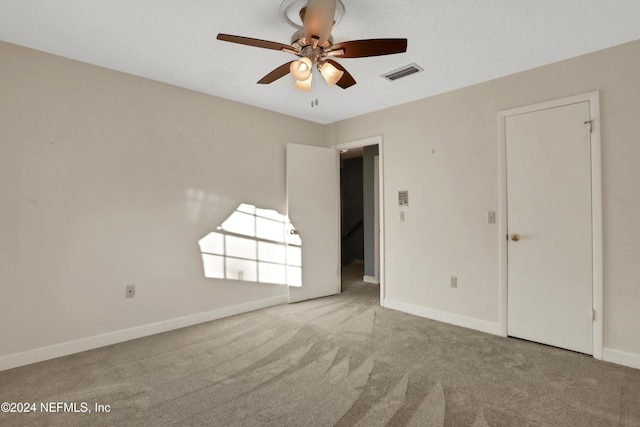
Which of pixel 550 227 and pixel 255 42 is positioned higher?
pixel 255 42

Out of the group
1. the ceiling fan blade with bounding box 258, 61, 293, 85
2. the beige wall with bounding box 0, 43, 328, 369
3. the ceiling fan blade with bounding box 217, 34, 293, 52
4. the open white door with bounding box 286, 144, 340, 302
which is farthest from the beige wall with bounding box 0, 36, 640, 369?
the ceiling fan blade with bounding box 217, 34, 293, 52

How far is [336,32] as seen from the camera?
7.77 ft

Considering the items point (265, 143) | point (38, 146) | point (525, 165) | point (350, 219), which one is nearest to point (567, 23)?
point (525, 165)

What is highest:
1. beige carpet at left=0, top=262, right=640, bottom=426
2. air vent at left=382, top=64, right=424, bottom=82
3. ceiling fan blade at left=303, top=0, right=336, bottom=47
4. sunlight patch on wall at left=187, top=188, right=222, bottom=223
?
air vent at left=382, top=64, right=424, bottom=82

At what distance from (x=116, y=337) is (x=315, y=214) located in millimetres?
2685

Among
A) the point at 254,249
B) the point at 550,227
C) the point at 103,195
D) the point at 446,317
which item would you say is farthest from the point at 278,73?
the point at 446,317

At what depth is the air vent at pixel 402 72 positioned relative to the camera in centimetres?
294

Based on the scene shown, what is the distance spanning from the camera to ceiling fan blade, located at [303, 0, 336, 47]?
1747 millimetres

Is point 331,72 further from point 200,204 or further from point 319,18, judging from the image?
point 200,204

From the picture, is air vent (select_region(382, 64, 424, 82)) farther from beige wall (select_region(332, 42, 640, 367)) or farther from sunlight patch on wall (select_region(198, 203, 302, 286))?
sunlight patch on wall (select_region(198, 203, 302, 286))

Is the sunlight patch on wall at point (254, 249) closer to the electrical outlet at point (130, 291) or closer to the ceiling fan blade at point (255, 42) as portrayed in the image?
the electrical outlet at point (130, 291)

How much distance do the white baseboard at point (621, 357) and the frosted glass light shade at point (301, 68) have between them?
3.18 m

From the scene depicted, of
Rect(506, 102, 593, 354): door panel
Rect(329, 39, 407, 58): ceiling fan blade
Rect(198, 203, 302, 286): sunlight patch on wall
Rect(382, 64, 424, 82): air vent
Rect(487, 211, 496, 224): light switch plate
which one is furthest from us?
Rect(198, 203, 302, 286): sunlight patch on wall

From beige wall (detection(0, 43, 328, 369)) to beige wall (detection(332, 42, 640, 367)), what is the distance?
197cm
